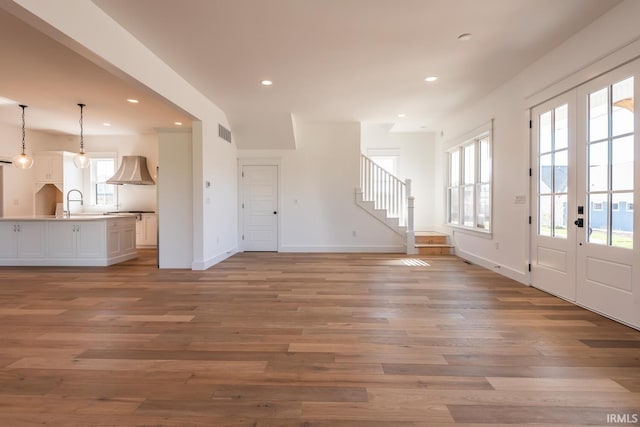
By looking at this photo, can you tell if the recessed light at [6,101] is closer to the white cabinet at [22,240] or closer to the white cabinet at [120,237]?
the white cabinet at [22,240]

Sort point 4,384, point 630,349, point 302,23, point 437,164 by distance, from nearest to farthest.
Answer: point 4,384 < point 630,349 < point 302,23 < point 437,164

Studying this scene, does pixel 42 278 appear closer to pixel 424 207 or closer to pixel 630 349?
pixel 630 349

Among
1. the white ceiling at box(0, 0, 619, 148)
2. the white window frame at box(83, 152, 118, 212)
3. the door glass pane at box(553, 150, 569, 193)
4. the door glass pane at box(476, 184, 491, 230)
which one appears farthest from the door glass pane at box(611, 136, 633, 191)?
the white window frame at box(83, 152, 118, 212)

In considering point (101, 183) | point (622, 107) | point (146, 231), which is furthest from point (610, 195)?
point (101, 183)

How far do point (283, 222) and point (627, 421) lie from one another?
6.29 metres

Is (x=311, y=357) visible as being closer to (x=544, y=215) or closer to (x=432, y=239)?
(x=544, y=215)

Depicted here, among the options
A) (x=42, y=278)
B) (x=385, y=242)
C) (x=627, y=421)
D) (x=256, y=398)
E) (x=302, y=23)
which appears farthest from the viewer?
(x=385, y=242)

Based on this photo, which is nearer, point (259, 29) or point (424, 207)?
point (259, 29)

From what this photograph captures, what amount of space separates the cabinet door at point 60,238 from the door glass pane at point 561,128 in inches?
313

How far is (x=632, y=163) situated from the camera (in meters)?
2.77

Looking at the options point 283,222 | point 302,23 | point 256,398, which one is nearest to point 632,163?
point 302,23

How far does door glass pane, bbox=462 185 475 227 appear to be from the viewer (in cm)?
621

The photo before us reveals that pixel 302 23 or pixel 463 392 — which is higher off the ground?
pixel 302 23

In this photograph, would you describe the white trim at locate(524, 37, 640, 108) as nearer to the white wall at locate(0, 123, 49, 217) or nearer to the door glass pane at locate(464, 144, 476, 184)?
the door glass pane at locate(464, 144, 476, 184)
